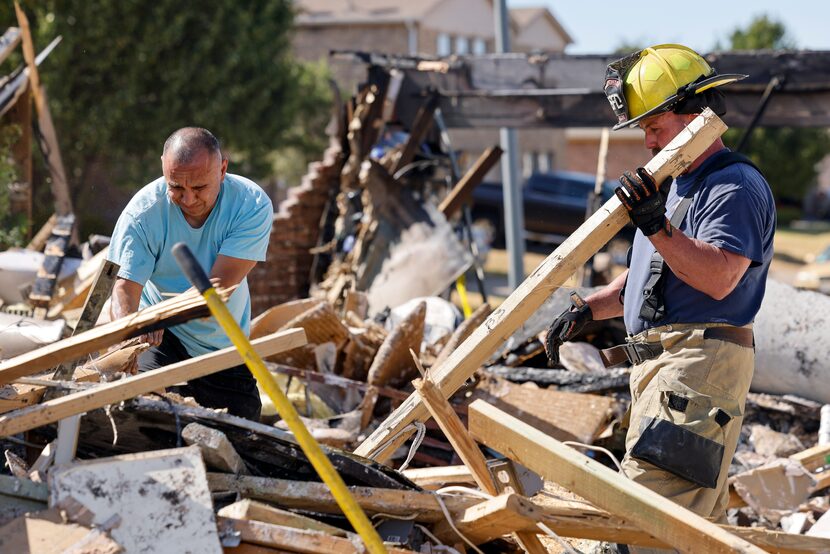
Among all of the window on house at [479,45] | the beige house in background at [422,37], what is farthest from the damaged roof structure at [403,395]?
the window on house at [479,45]

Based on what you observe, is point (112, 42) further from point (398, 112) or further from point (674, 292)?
point (674, 292)

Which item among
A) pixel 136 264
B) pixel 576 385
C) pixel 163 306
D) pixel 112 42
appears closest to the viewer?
pixel 163 306

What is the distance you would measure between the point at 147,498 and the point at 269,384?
1.81 ft

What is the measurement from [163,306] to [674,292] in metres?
1.73

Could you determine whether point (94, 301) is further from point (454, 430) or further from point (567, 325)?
point (567, 325)

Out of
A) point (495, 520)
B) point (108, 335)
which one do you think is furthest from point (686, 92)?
point (108, 335)

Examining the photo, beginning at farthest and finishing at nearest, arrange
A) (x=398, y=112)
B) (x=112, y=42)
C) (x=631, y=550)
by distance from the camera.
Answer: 1. (x=112, y=42)
2. (x=398, y=112)
3. (x=631, y=550)

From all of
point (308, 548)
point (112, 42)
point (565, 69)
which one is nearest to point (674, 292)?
point (308, 548)

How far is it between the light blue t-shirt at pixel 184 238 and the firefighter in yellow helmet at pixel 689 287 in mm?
1564

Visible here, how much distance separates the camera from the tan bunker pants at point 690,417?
3.22 metres

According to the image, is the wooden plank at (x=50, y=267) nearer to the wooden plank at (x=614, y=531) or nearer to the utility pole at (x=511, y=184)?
the wooden plank at (x=614, y=531)

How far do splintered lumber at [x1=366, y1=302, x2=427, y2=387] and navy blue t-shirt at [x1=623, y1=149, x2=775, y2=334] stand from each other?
257cm

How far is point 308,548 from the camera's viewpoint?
2662 millimetres

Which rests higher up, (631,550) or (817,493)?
(631,550)
